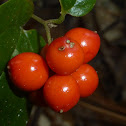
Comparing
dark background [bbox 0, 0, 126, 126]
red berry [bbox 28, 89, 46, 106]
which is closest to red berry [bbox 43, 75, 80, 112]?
red berry [bbox 28, 89, 46, 106]

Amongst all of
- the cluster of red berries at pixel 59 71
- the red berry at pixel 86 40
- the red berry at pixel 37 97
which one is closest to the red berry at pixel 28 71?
the cluster of red berries at pixel 59 71

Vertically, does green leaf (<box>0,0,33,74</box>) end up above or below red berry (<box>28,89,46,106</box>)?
above

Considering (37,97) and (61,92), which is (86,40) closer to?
(61,92)

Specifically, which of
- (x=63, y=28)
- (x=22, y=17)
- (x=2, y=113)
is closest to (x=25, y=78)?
(x=2, y=113)

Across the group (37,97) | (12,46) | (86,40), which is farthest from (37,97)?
(86,40)

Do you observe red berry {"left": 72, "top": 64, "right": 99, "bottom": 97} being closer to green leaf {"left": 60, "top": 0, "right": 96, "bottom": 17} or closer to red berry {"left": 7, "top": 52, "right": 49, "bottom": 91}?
red berry {"left": 7, "top": 52, "right": 49, "bottom": 91}

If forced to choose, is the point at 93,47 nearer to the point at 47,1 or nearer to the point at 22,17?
the point at 22,17
